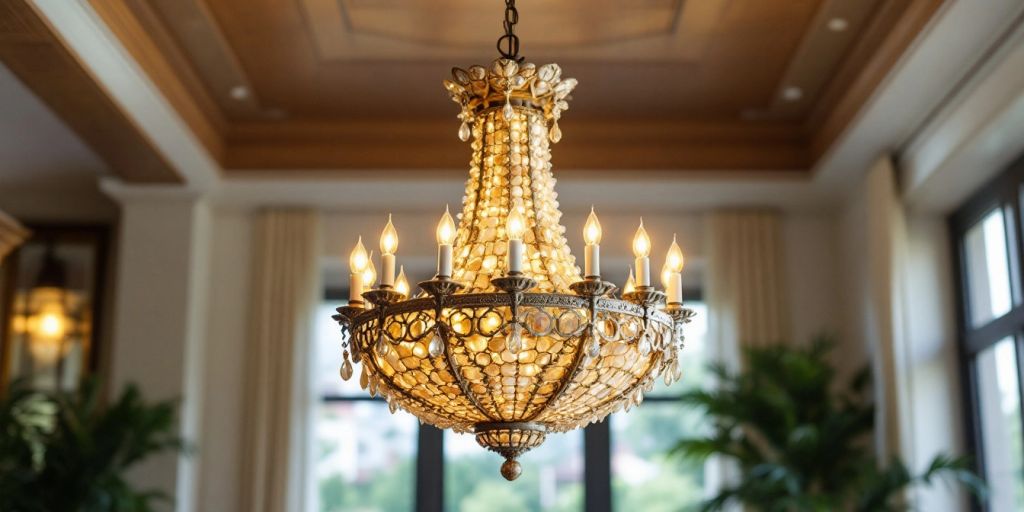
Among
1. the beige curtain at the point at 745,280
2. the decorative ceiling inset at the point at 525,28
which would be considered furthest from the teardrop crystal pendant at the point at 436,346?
the beige curtain at the point at 745,280

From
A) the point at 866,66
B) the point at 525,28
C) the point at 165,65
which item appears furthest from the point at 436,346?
the point at 866,66

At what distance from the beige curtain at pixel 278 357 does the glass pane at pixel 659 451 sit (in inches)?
76.4

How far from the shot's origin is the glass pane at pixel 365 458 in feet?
25.6

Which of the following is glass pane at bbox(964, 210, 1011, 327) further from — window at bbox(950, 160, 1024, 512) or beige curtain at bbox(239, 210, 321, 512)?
beige curtain at bbox(239, 210, 321, 512)

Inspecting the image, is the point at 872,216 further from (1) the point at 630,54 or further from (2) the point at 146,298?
(2) the point at 146,298

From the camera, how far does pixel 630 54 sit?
6578 millimetres

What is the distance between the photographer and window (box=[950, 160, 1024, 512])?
6156 mm

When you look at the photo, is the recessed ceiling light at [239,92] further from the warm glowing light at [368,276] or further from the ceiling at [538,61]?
the warm glowing light at [368,276]

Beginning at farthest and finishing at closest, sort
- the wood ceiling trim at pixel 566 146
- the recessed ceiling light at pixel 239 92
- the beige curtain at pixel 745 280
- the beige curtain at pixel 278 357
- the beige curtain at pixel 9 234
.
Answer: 1. the beige curtain at pixel 745 280
2. the wood ceiling trim at pixel 566 146
3. the beige curtain at pixel 278 357
4. the recessed ceiling light at pixel 239 92
5. the beige curtain at pixel 9 234

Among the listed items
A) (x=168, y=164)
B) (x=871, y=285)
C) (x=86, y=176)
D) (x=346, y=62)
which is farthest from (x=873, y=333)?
(x=86, y=176)

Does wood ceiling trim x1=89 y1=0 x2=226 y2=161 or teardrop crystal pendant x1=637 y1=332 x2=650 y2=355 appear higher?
wood ceiling trim x1=89 y1=0 x2=226 y2=161

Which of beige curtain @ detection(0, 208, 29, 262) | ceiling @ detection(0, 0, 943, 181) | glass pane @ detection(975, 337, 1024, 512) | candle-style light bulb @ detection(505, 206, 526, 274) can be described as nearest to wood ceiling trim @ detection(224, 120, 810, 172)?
ceiling @ detection(0, 0, 943, 181)

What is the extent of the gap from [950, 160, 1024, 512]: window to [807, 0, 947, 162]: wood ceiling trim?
2.61 ft

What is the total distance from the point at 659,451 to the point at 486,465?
107 cm
